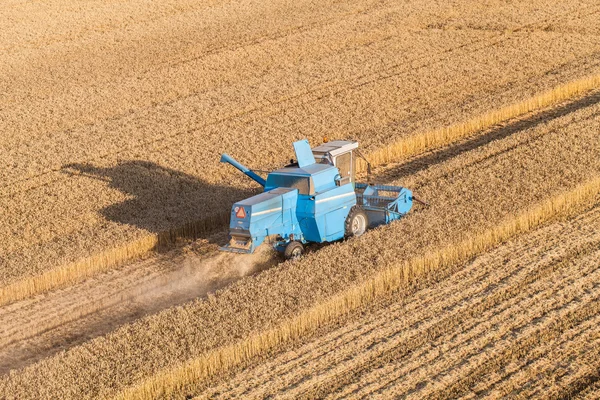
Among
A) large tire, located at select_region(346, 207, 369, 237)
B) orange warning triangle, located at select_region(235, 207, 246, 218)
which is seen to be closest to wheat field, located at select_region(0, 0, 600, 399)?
large tire, located at select_region(346, 207, 369, 237)

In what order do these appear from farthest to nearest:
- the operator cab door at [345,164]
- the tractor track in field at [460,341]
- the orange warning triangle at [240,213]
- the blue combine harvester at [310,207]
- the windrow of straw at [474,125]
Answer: the windrow of straw at [474,125]
the operator cab door at [345,164]
the blue combine harvester at [310,207]
the orange warning triangle at [240,213]
the tractor track in field at [460,341]

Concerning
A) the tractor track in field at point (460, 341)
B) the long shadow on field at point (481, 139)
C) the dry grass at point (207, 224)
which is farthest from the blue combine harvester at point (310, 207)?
the long shadow on field at point (481, 139)

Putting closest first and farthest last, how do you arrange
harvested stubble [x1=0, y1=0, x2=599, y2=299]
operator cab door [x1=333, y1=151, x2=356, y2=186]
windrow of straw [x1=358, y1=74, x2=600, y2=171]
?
operator cab door [x1=333, y1=151, x2=356, y2=186]
harvested stubble [x1=0, y1=0, x2=599, y2=299]
windrow of straw [x1=358, y1=74, x2=600, y2=171]

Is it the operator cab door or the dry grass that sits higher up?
the operator cab door

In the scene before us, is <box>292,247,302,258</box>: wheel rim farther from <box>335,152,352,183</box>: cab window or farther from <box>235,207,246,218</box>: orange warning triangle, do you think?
<box>335,152,352,183</box>: cab window

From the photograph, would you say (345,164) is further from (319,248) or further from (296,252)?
(296,252)

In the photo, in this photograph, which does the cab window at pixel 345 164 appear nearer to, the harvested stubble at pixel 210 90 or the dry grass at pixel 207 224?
the dry grass at pixel 207 224

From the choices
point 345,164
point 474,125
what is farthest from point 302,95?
point 345,164
